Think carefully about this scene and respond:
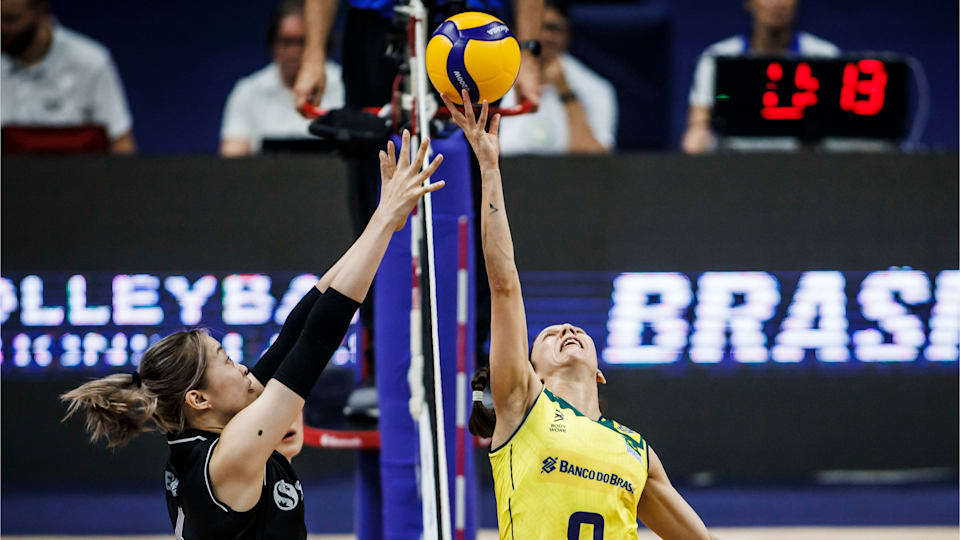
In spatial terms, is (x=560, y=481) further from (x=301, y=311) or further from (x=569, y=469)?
(x=301, y=311)

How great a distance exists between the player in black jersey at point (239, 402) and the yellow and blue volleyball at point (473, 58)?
1.75 ft

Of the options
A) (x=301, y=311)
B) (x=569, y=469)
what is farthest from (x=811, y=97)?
(x=301, y=311)

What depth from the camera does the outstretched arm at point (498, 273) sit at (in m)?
2.64

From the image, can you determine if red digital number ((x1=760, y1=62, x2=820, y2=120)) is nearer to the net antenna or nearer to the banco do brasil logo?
the net antenna

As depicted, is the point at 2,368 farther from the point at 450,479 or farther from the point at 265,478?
the point at 265,478

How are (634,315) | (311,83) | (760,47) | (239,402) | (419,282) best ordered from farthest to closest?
(760,47), (634,315), (311,83), (419,282), (239,402)

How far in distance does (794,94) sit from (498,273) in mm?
3616

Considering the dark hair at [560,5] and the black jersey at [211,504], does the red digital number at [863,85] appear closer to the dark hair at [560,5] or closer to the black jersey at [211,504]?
the dark hair at [560,5]

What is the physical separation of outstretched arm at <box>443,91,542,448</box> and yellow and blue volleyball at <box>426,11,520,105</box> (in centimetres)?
20

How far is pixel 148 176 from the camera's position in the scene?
5766 mm

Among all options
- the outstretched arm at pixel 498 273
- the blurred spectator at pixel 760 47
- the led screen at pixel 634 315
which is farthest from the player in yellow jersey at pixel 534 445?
the blurred spectator at pixel 760 47

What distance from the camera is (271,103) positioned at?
6.77 meters

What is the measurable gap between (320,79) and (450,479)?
1.39m

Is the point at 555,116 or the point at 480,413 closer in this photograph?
the point at 480,413
